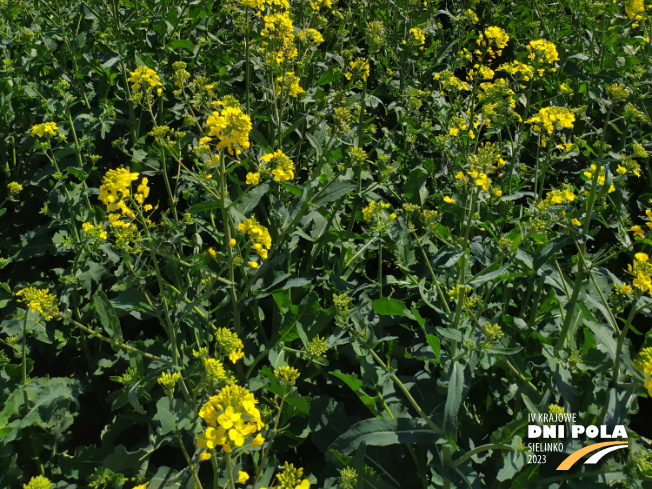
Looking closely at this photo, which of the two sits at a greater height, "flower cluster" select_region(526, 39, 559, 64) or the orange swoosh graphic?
"flower cluster" select_region(526, 39, 559, 64)

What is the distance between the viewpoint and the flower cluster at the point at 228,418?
1.67m

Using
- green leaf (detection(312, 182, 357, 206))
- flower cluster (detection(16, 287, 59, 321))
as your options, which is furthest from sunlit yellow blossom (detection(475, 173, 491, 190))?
flower cluster (detection(16, 287, 59, 321))

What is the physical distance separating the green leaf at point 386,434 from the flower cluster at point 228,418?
0.55 meters

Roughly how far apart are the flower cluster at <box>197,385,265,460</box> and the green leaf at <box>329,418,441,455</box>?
55 cm

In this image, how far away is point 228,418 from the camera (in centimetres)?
167

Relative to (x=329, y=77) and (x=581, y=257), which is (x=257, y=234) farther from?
(x=329, y=77)

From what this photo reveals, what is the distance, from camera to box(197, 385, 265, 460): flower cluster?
167cm

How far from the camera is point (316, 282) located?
3.25m

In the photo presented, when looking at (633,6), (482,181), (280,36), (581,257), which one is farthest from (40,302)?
(633,6)

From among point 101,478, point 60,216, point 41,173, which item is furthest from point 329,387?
point 41,173

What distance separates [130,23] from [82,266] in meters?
2.00

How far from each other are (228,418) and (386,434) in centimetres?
78

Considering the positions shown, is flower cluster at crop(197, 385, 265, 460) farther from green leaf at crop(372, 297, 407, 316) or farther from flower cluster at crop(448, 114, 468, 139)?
flower cluster at crop(448, 114, 468, 139)

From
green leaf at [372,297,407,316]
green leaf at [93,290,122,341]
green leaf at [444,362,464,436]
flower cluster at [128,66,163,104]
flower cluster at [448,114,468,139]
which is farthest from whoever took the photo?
flower cluster at [448,114,468,139]
